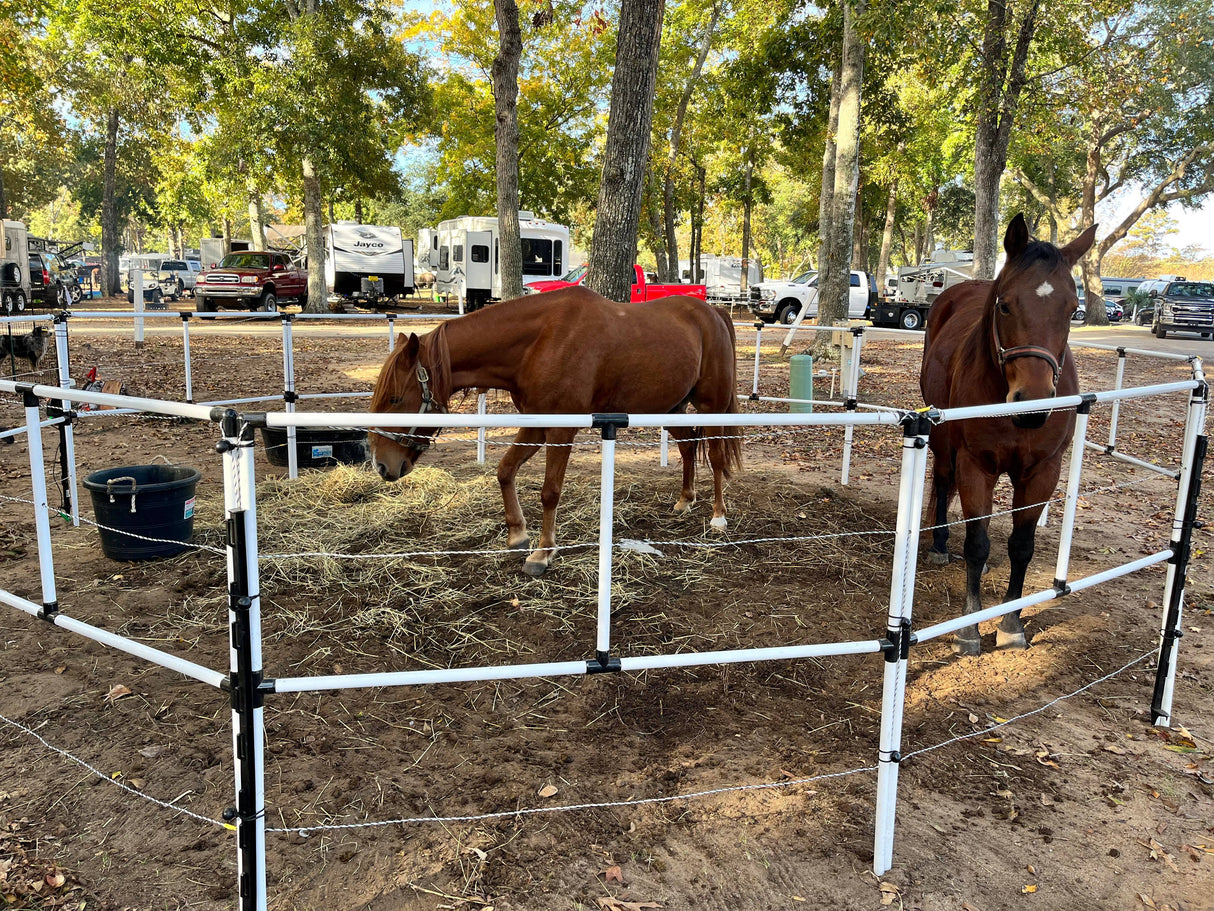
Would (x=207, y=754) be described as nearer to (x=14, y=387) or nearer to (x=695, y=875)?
(x=14, y=387)

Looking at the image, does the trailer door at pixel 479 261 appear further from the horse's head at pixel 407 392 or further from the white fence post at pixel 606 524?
the white fence post at pixel 606 524

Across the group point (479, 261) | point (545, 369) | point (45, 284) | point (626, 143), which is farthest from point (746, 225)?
point (545, 369)

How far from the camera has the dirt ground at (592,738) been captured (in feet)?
8.30

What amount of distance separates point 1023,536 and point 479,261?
27.3 m

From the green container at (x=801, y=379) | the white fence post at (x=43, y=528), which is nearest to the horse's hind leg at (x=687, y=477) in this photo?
the green container at (x=801, y=379)

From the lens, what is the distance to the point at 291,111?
19.4m

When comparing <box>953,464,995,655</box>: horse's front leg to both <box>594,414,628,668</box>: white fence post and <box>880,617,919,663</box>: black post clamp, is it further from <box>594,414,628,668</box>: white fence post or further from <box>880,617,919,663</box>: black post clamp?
<box>594,414,628,668</box>: white fence post

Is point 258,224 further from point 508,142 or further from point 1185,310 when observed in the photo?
point 1185,310

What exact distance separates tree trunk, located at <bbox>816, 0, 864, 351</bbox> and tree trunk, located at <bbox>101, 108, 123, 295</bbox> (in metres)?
33.3

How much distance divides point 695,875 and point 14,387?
2898 millimetres

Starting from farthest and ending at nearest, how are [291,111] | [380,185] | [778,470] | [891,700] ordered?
[380,185], [291,111], [778,470], [891,700]

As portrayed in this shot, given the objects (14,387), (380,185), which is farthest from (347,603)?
(380,185)

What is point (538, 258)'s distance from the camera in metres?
30.6

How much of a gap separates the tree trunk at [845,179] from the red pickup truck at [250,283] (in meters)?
18.7
